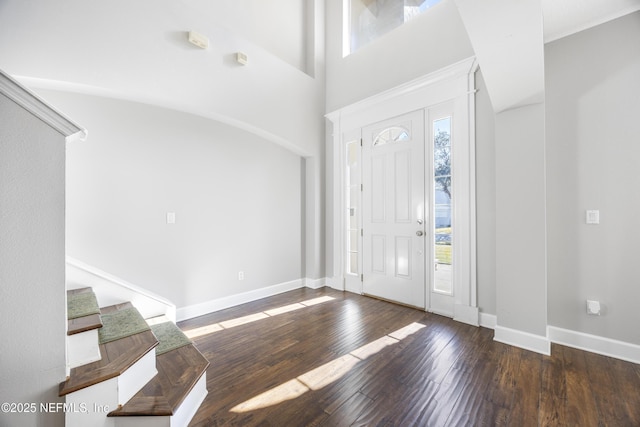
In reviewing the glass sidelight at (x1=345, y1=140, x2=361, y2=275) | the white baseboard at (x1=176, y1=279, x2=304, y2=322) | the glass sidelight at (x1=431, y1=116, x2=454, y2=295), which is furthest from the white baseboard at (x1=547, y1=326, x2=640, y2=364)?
the white baseboard at (x1=176, y1=279, x2=304, y2=322)

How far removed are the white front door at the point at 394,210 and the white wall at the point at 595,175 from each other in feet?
4.09

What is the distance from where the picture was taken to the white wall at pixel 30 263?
1.14 meters

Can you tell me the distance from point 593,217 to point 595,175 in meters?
0.37

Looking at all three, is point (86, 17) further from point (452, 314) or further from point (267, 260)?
point (452, 314)

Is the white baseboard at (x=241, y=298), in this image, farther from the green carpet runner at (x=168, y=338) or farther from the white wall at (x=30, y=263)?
the white wall at (x=30, y=263)

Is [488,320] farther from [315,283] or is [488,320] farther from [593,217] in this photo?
[315,283]

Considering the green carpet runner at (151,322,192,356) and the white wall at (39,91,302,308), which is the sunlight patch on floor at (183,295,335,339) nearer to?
the green carpet runner at (151,322,192,356)

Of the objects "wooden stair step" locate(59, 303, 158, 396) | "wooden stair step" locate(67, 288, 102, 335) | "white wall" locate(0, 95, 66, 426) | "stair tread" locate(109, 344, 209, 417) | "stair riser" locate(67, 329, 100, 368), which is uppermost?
"white wall" locate(0, 95, 66, 426)

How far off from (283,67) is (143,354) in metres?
3.78

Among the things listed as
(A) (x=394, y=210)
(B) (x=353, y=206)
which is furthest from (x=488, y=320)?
(B) (x=353, y=206)

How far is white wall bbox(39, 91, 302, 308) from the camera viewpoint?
97.3 inches

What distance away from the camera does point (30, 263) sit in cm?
121

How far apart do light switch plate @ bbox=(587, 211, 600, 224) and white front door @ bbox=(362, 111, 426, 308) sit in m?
1.44

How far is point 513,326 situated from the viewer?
→ 2400mm
